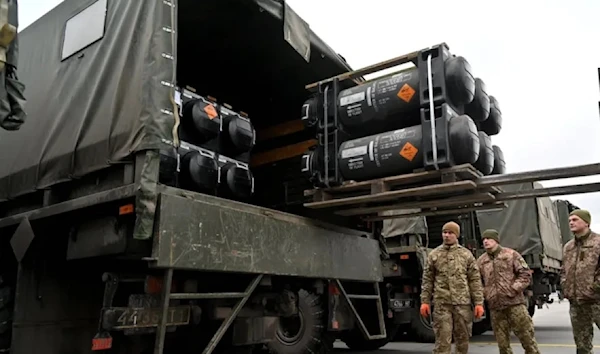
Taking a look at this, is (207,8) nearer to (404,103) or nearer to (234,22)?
(234,22)

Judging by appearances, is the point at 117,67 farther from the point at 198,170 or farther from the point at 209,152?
the point at 209,152

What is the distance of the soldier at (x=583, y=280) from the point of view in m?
5.43

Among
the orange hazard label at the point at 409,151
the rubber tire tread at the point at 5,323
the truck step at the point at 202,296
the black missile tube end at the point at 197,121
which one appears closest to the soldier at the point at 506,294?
the orange hazard label at the point at 409,151

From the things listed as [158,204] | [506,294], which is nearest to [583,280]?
[506,294]

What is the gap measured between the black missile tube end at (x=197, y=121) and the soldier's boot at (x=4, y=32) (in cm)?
192

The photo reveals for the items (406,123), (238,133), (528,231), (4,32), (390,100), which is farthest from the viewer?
(528,231)

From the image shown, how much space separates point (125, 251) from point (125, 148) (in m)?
0.69

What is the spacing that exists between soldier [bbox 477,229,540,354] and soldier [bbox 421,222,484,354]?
0.38 metres

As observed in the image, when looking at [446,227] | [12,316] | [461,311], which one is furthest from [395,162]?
[12,316]

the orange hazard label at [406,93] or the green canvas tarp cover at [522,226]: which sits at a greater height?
the orange hazard label at [406,93]

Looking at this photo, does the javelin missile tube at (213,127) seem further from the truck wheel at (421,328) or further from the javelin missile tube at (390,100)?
the truck wheel at (421,328)

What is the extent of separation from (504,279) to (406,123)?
237 cm

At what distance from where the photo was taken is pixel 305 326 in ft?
17.5

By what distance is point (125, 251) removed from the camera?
3564 mm
